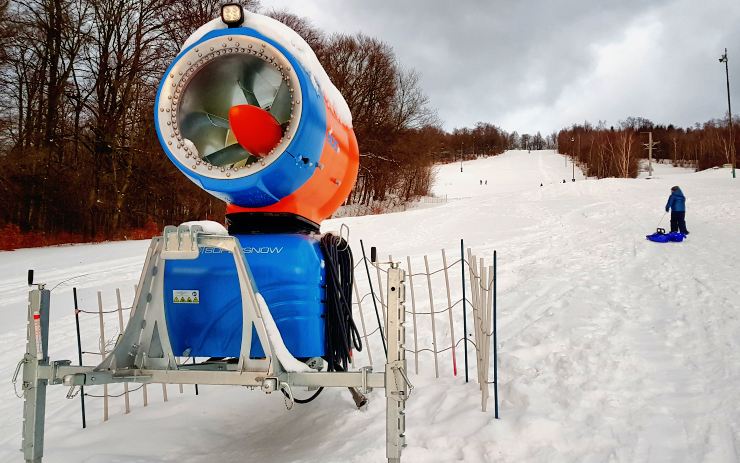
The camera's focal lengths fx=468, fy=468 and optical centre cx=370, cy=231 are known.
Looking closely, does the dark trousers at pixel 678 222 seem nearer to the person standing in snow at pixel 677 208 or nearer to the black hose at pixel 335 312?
Answer: the person standing in snow at pixel 677 208

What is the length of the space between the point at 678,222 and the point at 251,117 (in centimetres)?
1675

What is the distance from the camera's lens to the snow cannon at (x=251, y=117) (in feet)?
10.3

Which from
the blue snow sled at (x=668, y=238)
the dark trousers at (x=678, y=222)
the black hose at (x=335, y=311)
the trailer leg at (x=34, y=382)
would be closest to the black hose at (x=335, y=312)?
the black hose at (x=335, y=311)

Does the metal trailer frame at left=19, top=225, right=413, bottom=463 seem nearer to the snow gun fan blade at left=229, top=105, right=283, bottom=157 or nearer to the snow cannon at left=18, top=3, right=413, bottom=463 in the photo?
the snow cannon at left=18, top=3, right=413, bottom=463

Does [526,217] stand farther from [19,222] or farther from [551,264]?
[19,222]

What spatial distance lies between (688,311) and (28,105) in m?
30.0

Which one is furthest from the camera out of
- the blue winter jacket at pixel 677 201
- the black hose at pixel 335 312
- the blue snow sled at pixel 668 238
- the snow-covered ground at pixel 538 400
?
the blue winter jacket at pixel 677 201

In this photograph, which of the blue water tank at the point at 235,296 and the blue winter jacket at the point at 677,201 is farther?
the blue winter jacket at the point at 677,201

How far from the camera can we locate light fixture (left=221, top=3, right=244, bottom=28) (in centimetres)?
311

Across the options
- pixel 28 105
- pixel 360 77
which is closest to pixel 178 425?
pixel 28 105

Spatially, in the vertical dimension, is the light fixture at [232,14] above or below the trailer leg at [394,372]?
above

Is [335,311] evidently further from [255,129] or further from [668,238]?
[668,238]

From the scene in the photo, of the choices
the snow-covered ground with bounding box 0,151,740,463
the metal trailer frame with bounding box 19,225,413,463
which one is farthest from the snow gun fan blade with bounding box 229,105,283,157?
the snow-covered ground with bounding box 0,151,740,463

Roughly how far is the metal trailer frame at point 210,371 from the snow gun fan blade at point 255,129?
74cm
